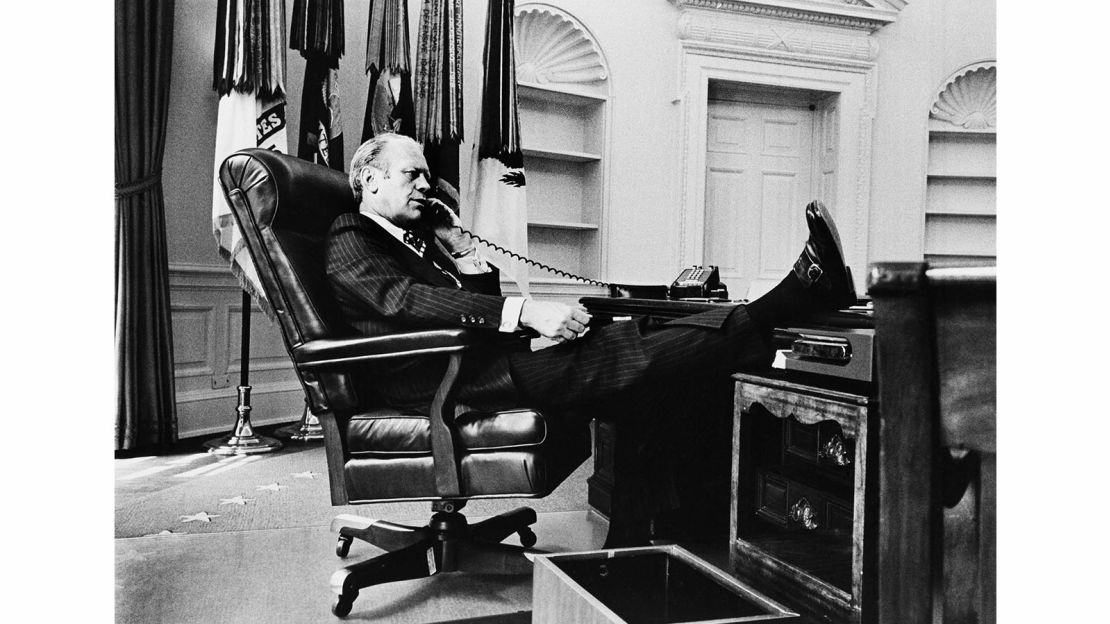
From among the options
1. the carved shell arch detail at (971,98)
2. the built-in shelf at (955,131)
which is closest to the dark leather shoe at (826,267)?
the carved shell arch detail at (971,98)

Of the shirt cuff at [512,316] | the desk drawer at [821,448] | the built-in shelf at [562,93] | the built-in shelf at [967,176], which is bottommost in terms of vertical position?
the desk drawer at [821,448]

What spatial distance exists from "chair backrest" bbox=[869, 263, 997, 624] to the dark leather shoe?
60cm

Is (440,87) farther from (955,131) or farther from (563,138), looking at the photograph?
(955,131)

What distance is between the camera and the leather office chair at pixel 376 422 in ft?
4.19

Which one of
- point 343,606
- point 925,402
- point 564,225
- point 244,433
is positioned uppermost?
point 564,225

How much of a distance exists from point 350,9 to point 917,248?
6.70 ft

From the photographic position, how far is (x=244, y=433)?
2320mm

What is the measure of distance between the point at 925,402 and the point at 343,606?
39.3 inches

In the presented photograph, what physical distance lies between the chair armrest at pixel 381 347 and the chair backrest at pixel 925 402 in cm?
69

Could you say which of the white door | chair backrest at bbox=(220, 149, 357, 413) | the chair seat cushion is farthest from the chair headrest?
the white door

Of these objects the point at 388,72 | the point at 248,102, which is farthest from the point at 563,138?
the point at 248,102

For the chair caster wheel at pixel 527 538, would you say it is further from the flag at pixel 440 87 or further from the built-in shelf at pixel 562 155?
the built-in shelf at pixel 562 155
